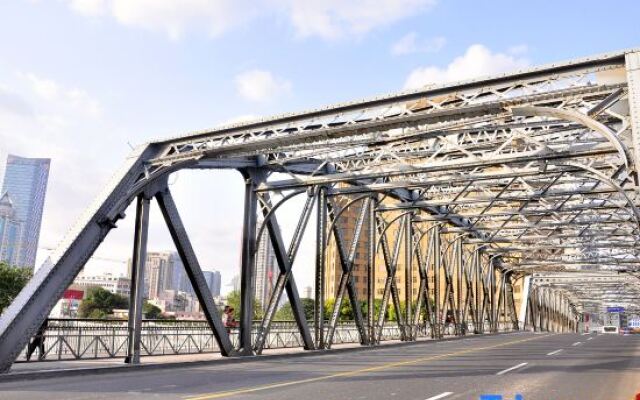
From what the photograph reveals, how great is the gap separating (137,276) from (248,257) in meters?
4.48

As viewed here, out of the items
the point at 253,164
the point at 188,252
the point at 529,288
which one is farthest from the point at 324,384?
the point at 529,288

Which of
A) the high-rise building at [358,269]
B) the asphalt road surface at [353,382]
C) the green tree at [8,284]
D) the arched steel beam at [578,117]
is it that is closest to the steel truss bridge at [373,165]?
the arched steel beam at [578,117]

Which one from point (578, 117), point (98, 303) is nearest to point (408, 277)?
point (578, 117)

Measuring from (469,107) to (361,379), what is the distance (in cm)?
676

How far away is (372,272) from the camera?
88.9 ft

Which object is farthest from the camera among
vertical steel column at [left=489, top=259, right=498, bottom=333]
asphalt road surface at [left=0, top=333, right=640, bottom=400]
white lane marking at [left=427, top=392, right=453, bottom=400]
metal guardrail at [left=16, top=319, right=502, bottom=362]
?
vertical steel column at [left=489, top=259, right=498, bottom=333]

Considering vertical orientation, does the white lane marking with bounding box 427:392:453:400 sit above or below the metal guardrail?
below

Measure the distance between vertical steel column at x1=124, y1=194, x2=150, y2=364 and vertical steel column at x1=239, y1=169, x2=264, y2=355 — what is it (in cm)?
400

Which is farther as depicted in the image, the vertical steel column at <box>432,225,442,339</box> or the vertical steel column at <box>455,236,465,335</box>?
the vertical steel column at <box>455,236,465,335</box>

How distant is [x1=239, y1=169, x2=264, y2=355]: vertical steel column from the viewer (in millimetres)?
20453

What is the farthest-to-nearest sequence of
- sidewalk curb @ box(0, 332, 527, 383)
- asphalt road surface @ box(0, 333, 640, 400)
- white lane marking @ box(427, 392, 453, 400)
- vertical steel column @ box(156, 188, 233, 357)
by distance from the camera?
vertical steel column @ box(156, 188, 233, 357)
sidewalk curb @ box(0, 332, 527, 383)
asphalt road surface @ box(0, 333, 640, 400)
white lane marking @ box(427, 392, 453, 400)

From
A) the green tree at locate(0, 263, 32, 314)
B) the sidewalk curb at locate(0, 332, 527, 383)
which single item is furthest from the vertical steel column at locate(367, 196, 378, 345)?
the green tree at locate(0, 263, 32, 314)

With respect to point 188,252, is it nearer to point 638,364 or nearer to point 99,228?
point 99,228

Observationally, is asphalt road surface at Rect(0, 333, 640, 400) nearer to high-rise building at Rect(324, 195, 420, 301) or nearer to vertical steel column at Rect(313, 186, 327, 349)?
vertical steel column at Rect(313, 186, 327, 349)
